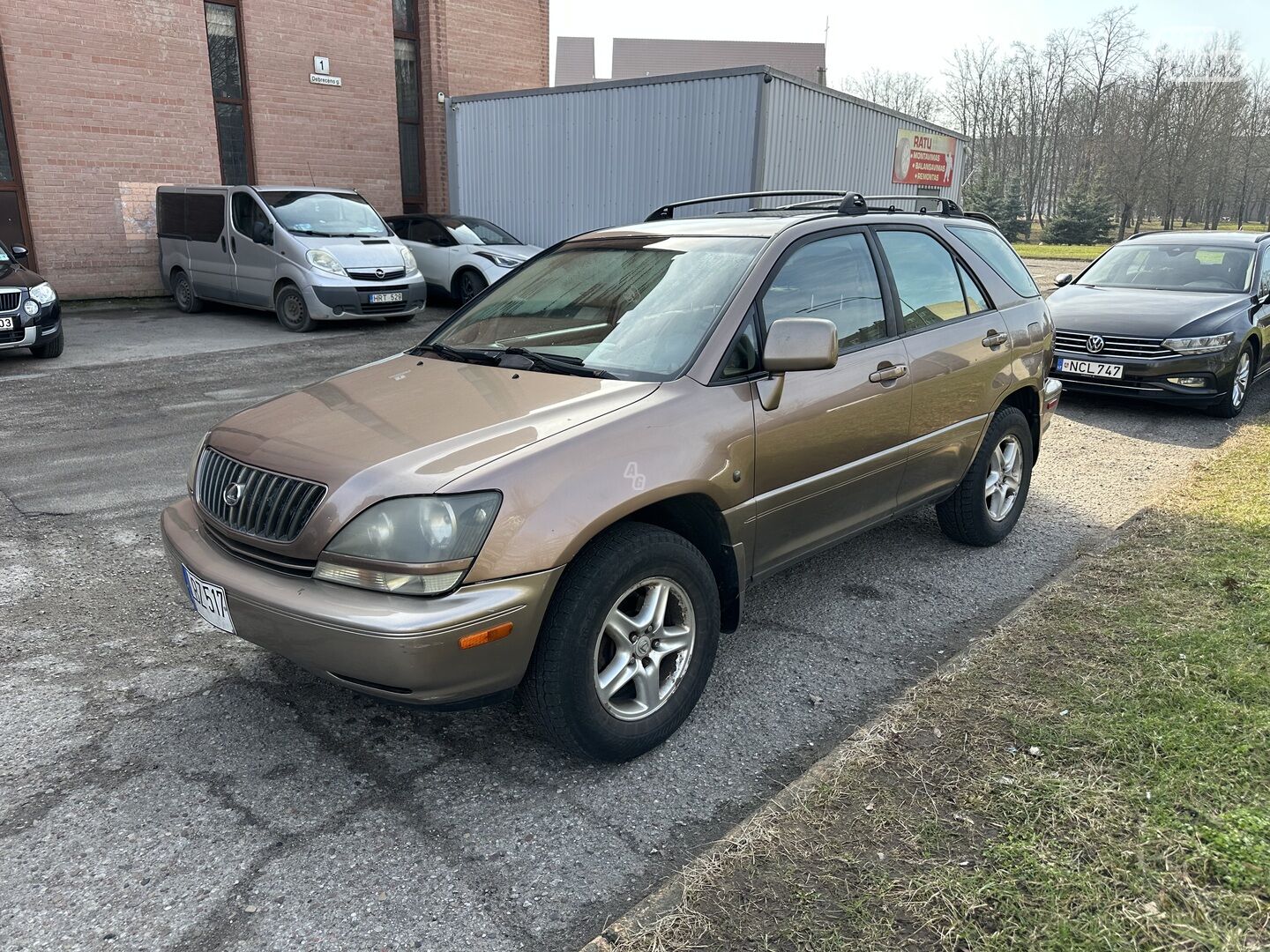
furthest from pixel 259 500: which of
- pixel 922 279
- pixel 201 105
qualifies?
pixel 201 105

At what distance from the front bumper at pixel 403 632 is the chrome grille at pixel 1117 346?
263 inches

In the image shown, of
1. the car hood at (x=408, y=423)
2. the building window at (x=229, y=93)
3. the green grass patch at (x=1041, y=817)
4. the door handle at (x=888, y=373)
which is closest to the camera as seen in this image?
the green grass patch at (x=1041, y=817)

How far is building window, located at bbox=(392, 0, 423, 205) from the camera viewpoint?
59.0 ft

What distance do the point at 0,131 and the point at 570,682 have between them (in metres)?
15.3

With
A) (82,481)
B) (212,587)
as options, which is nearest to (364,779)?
(212,587)

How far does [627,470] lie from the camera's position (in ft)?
9.39

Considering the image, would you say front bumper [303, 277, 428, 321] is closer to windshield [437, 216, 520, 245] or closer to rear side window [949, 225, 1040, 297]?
windshield [437, 216, 520, 245]

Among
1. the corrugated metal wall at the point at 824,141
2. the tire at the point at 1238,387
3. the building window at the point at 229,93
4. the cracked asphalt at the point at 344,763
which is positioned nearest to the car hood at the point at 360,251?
the building window at the point at 229,93

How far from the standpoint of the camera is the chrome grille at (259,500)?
2.75 m

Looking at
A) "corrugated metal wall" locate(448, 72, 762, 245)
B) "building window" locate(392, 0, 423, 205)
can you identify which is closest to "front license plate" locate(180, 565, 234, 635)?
"corrugated metal wall" locate(448, 72, 762, 245)

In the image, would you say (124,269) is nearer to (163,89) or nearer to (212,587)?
(163,89)

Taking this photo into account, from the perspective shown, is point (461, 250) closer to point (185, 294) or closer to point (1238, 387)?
point (185, 294)

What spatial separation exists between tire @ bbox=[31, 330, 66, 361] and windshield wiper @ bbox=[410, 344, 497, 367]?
8.38 m

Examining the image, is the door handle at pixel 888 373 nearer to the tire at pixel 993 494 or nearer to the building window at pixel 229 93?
the tire at pixel 993 494
